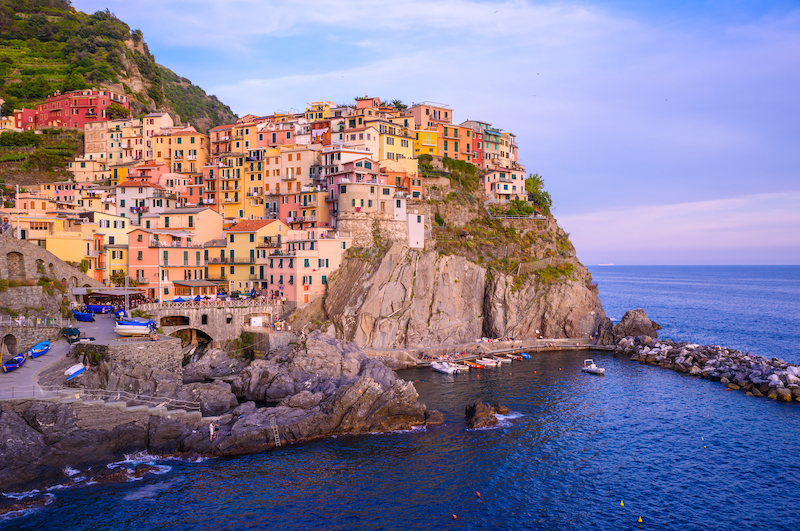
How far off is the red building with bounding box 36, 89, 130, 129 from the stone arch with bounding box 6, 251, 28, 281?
181ft

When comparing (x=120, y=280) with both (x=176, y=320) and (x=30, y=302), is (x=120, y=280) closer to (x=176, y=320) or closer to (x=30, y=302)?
(x=176, y=320)

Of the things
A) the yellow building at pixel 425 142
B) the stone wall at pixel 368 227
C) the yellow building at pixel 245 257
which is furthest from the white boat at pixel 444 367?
the yellow building at pixel 425 142

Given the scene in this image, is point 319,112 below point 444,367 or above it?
above

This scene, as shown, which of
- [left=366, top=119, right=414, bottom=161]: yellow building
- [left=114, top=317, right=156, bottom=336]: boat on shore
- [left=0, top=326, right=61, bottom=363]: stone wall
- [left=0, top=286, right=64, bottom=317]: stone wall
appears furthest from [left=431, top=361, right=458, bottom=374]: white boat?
[left=0, top=326, right=61, bottom=363]: stone wall

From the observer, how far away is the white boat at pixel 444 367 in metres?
60.2

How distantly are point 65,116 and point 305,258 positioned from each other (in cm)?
6335

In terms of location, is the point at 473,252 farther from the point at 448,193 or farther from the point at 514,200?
the point at 514,200

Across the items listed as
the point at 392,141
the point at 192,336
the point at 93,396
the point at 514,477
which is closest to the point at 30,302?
the point at 192,336

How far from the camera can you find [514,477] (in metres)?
34.9

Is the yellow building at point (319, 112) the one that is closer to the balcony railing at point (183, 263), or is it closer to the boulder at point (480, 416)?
the balcony railing at point (183, 263)

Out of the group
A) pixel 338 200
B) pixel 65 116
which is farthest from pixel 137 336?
pixel 65 116

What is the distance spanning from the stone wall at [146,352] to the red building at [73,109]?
2701 inches

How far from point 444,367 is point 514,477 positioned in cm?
2610

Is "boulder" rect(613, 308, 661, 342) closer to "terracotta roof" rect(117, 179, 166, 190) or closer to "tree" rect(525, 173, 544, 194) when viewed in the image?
"tree" rect(525, 173, 544, 194)
